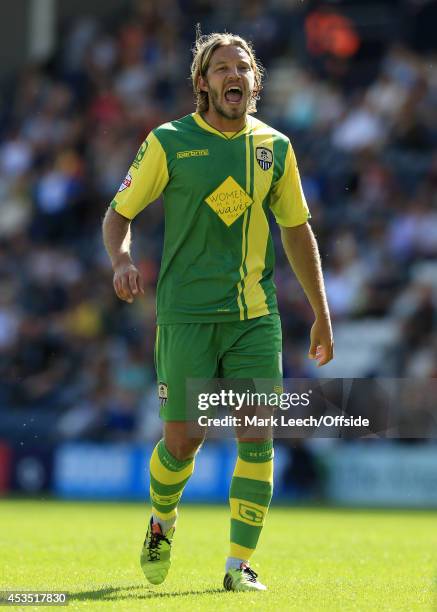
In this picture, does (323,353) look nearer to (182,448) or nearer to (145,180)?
(182,448)

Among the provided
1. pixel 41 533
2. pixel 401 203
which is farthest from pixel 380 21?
pixel 41 533

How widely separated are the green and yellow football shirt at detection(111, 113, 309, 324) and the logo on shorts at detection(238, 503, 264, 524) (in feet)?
2.89

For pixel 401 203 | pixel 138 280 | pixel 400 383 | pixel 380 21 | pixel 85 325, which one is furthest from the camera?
pixel 380 21

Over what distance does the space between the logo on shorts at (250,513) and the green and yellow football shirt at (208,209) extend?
88 cm

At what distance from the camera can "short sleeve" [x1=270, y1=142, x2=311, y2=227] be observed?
21.2 feet

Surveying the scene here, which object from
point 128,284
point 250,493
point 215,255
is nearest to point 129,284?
point 128,284

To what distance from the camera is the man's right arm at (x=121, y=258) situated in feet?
19.4

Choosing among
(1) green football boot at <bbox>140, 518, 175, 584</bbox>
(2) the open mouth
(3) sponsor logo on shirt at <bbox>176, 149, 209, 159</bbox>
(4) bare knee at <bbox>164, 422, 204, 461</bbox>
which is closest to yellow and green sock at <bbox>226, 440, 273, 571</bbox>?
(4) bare knee at <bbox>164, 422, 204, 461</bbox>

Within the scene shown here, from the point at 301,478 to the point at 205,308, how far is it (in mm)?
8711

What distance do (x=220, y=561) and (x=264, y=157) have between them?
245 cm

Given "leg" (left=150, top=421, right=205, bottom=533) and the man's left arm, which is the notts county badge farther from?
"leg" (left=150, top=421, right=205, bottom=533)

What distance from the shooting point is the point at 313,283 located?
6.56m

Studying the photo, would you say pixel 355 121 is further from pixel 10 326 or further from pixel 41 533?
pixel 41 533

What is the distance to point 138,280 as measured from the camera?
593 cm
